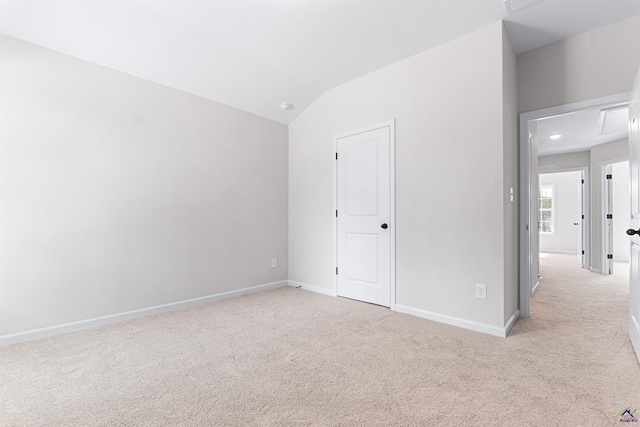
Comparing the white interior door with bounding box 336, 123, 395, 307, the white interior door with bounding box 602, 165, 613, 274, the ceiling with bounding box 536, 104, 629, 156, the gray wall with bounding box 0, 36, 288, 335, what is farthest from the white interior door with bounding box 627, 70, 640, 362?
the white interior door with bounding box 602, 165, 613, 274

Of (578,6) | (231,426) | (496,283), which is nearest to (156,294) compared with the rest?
(231,426)

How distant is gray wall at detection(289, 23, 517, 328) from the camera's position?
264 centimetres

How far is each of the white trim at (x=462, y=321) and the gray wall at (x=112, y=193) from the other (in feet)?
6.72

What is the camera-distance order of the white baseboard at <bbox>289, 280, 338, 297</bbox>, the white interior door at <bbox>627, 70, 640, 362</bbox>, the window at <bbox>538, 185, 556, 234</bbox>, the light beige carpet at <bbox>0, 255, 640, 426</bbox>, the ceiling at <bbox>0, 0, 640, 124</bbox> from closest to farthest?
1. the light beige carpet at <bbox>0, 255, 640, 426</bbox>
2. the white interior door at <bbox>627, 70, 640, 362</bbox>
3. the ceiling at <bbox>0, 0, 640, 124</bbox>
4. the white baseboard at <bbox>289, 280, 338, 297</bbox>
5. the window at <bbox>538, 185, 556, 234</bbox>

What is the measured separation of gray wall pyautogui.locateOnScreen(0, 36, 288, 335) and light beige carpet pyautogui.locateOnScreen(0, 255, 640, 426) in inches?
17.0

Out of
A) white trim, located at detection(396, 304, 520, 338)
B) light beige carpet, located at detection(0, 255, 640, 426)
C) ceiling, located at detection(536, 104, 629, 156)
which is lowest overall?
light beige carpet, located at detection(0, 255, 640, 426)

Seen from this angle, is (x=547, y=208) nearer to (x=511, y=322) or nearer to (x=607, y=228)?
(x=607, y=228)

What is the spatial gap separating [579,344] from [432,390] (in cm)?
150

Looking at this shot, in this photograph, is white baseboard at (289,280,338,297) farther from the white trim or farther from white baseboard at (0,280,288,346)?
the white trim

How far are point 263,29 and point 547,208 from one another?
9.81 metres

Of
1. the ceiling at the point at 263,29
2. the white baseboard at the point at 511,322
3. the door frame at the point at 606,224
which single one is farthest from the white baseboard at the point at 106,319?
the door frame at the point at 606,224

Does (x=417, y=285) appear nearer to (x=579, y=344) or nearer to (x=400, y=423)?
(x=579, y=344)

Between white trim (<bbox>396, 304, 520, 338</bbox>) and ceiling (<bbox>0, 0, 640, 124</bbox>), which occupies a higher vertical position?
ceiling (<bbox>0, 0, 640, 124</bbox>)

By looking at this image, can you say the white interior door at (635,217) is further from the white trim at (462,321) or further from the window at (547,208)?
the window at (547,208)
